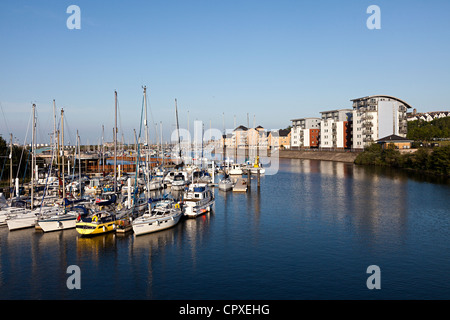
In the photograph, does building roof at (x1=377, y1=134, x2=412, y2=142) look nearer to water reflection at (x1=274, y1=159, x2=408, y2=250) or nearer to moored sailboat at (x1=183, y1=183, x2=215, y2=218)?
water reflection at (x1=274, y1=159, x2=408, y2=250)

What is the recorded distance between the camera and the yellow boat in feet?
100

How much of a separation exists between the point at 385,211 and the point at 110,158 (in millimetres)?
122597

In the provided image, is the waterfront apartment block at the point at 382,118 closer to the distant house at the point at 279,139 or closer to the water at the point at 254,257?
the distant house at the point at 279,139

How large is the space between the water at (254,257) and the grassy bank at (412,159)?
108ft

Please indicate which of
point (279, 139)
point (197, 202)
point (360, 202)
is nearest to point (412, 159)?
point (360, 202)

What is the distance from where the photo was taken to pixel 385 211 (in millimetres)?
40094

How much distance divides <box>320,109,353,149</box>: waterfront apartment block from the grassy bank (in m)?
22.4

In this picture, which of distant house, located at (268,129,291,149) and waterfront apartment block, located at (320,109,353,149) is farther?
distant house, located at (268,129,291,149)

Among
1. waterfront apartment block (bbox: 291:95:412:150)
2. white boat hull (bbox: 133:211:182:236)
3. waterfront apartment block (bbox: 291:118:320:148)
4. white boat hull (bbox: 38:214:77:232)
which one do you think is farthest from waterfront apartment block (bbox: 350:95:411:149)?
white boat hull (bbox: 38:214:77:232)

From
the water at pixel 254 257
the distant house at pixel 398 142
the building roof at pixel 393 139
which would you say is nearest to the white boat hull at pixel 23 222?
the water at pixel 254 257

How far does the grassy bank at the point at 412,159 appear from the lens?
231 ft

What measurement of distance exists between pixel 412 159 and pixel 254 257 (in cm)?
6983
